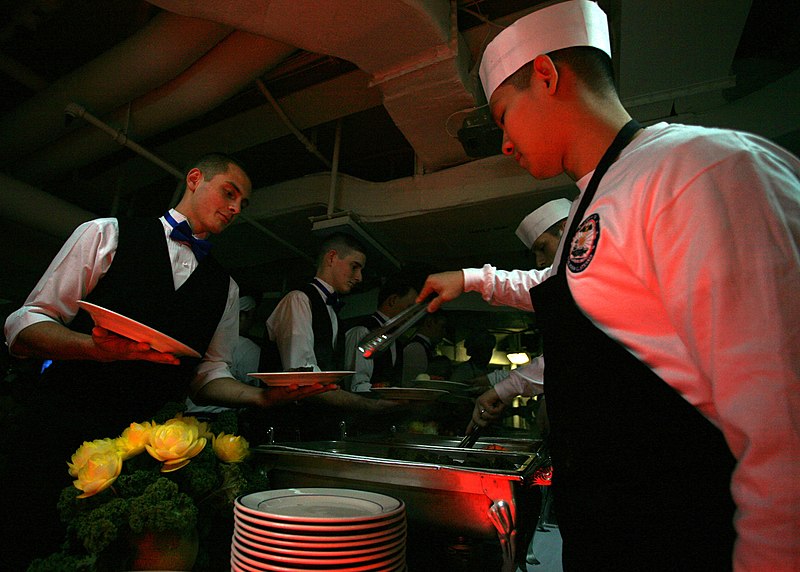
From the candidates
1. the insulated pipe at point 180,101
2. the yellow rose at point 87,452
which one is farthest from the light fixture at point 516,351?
the yellow rose at point 87,452

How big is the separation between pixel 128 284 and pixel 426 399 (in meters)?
1.31

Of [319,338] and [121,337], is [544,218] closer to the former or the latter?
[319,338]

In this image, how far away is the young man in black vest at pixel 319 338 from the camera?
7.30 ft

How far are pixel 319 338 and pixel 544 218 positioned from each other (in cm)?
143

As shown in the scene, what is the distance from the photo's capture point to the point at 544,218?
2393mm

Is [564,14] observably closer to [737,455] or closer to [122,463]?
[737,455]

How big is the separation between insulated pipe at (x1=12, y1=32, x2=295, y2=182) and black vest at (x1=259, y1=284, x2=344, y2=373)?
1.22 meters

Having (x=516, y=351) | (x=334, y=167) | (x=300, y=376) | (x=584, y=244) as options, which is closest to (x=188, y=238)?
(x=300, y=376)

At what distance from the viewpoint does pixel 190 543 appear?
833mm

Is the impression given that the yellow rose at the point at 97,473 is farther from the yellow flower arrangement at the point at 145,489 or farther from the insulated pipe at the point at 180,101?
the insulated pipe at the point at 180,101

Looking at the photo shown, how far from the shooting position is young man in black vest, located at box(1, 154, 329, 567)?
1219 millimetres

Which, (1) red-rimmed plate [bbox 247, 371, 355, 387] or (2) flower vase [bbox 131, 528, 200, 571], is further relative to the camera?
(1) red-rimmed plate [bbox 247, 371, 355, 387]

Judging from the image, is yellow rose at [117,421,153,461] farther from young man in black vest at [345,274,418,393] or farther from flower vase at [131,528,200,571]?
young man in black vest at [345,274,418,393]

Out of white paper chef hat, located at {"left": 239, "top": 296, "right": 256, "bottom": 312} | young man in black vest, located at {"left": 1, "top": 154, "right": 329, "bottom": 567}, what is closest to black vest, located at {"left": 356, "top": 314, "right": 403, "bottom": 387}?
white paper chef hat, located at {"left": 239, "top": 296, "right": 256, "bottom": 312}
